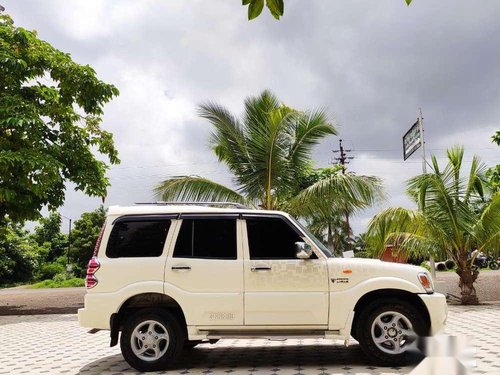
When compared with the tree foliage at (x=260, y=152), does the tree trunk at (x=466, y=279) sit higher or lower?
lower

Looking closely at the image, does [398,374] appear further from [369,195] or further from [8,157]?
[8,157]

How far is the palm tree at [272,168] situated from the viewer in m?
15.6

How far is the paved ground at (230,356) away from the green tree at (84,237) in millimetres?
40976

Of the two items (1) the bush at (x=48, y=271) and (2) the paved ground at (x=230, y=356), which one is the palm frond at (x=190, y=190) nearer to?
(2) the paved ground at (x=230, y=356)

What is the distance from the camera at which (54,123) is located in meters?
16.7

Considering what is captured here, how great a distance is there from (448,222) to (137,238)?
9.40 meters

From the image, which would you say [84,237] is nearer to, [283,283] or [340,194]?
[340,194]

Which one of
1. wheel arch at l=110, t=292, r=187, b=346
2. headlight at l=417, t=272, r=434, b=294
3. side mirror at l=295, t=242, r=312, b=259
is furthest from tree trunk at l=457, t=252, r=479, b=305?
wheel arch at l=110, t=292, r=187, b=346

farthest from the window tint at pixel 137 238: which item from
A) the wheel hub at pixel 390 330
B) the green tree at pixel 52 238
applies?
the green tree at pixel 52 238

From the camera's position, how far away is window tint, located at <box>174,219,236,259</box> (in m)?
6.84

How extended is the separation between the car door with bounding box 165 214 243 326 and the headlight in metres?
2.30

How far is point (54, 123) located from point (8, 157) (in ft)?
11.3

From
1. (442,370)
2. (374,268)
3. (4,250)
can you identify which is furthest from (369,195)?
(4,250)

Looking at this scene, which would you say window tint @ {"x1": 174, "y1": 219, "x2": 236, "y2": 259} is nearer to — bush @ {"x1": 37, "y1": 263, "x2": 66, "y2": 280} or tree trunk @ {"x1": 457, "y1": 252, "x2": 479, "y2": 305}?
tree trunk @ {"x1": 457, "y1": 252, "x2": 479, "y2": 305}
